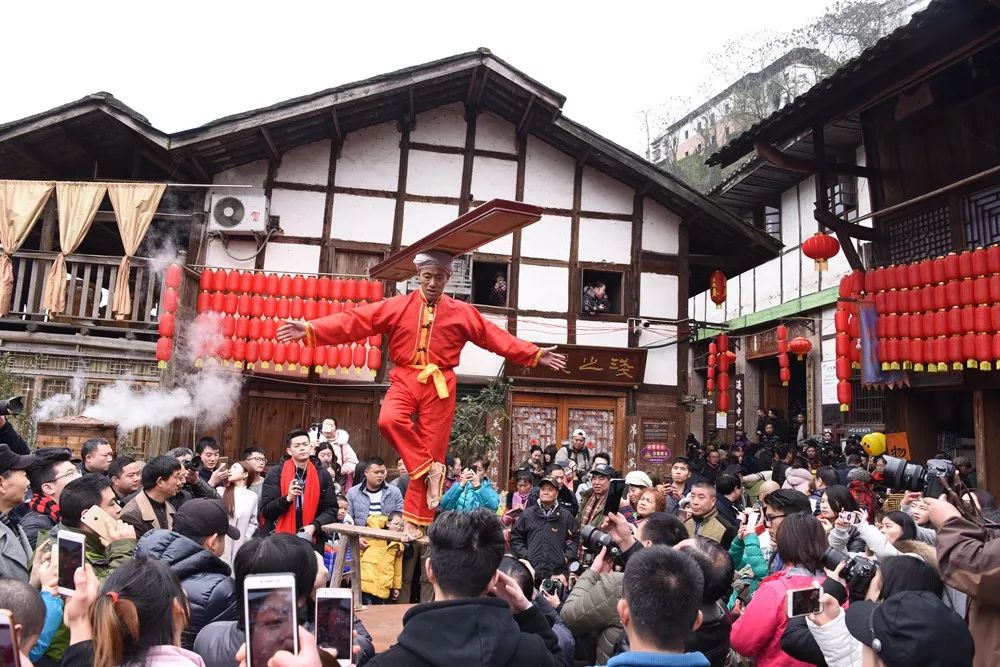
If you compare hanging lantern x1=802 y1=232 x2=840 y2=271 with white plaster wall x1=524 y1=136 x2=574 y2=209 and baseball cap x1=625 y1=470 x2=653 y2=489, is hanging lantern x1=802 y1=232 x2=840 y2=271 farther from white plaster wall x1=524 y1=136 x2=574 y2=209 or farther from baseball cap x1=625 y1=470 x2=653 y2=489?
baseball cap x1=625 y1=470 x2=653 y2=489

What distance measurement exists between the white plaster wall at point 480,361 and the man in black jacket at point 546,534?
23.7 feet

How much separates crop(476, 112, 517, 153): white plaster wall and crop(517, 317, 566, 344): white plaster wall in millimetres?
3398

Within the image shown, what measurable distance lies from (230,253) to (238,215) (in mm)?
740

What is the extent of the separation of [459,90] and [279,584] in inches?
526

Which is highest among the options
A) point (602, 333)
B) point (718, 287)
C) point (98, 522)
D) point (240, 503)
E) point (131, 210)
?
point (131, 210)

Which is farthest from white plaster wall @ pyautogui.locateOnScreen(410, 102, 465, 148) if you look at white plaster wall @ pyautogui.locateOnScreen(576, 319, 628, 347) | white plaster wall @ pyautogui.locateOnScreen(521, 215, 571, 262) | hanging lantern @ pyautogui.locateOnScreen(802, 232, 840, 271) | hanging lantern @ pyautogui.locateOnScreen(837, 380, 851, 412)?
hanging lantern @ pyautogui.locateOnScreen(837, 380, 851, 412)

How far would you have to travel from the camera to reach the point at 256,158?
1385 centimetres

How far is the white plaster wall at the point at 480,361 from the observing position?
14164 mm

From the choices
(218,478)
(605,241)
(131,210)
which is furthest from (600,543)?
(605,241)

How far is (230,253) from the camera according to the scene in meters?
13.5

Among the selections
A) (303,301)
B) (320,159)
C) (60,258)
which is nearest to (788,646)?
(303,301)

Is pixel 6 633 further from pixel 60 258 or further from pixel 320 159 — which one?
pixel 320 159

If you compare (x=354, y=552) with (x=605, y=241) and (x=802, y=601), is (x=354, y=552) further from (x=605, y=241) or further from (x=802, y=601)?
(x=605, y=241)

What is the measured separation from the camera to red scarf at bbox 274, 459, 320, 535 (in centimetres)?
635
